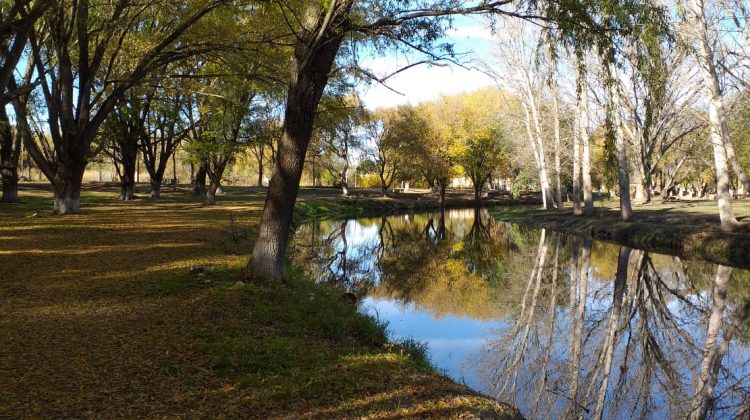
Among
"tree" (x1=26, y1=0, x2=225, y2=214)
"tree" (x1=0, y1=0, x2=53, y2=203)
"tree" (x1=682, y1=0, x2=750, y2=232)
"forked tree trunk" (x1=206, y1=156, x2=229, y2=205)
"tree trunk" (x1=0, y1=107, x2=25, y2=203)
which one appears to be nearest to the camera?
"tree" (x1=0, y1=0, x2=53, y2=203)

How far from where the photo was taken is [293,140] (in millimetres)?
8141

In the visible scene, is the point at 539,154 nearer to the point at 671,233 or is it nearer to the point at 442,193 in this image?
the point at 671,233

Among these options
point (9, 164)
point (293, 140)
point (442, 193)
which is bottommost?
point (442, 193)

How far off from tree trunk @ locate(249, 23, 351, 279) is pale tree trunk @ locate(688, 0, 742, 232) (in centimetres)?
1371

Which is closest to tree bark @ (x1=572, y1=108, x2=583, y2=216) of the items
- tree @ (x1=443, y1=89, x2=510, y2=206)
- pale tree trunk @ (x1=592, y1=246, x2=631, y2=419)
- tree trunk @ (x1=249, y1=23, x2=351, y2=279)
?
pale tree trunk @ (x1=592, y1=246, x2=631, y2=419)

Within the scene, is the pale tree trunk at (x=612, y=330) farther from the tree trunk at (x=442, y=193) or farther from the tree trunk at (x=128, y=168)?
the tree trunk at (x=442, y=193)

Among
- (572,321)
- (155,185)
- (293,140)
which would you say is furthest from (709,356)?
(155,185)

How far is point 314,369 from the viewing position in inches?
205

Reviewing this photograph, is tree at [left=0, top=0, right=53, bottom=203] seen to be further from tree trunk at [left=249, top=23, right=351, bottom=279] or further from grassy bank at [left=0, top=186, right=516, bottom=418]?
tree trunk at [left=249, top=23, right=351, bottom=279]

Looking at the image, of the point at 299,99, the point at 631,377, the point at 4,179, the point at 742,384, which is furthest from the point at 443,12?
the point at 4,179

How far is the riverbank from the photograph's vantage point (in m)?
15.6

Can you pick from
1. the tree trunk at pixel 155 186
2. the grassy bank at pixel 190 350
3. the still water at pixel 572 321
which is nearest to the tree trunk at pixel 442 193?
the tree trunk at pixel 155 186

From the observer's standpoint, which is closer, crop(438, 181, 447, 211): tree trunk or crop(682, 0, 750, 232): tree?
crop(682, 0, 750, 232): tree

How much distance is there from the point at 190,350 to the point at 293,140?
382cm
